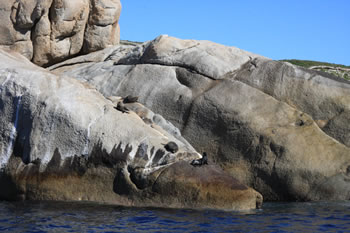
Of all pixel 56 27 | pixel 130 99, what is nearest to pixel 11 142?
pixel 130 99

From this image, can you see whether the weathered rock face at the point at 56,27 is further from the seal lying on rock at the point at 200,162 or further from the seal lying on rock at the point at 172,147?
the seal lying on rock at the point at 200,162

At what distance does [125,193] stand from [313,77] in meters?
8.54

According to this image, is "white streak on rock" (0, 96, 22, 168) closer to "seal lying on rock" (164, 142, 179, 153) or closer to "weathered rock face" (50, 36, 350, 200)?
"seal lying on rock" (164, 142, 179, 153)

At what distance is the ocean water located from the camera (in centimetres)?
1218

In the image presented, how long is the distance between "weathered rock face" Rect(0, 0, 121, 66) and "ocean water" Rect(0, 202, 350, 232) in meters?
9.29

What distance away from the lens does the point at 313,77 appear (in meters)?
20.0

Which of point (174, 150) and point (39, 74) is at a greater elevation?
point (39, 74)

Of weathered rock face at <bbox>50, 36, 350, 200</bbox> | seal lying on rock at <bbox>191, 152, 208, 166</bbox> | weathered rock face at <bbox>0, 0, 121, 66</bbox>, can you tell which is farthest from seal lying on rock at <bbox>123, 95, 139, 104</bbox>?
weathered rock face at <bbox>0, 0, 121, 66</bbox>

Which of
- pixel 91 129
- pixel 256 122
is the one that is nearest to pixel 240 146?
pixel 256 122

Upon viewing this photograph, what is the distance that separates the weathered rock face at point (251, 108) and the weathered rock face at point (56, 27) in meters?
2.29

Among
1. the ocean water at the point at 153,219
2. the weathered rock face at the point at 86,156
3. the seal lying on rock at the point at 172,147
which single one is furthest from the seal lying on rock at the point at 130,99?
the ocean water at the point at 153,219

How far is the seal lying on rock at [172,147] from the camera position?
15289 mm

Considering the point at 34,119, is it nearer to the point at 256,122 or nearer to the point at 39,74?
the point at 39,74

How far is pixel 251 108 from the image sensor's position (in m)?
19.1
